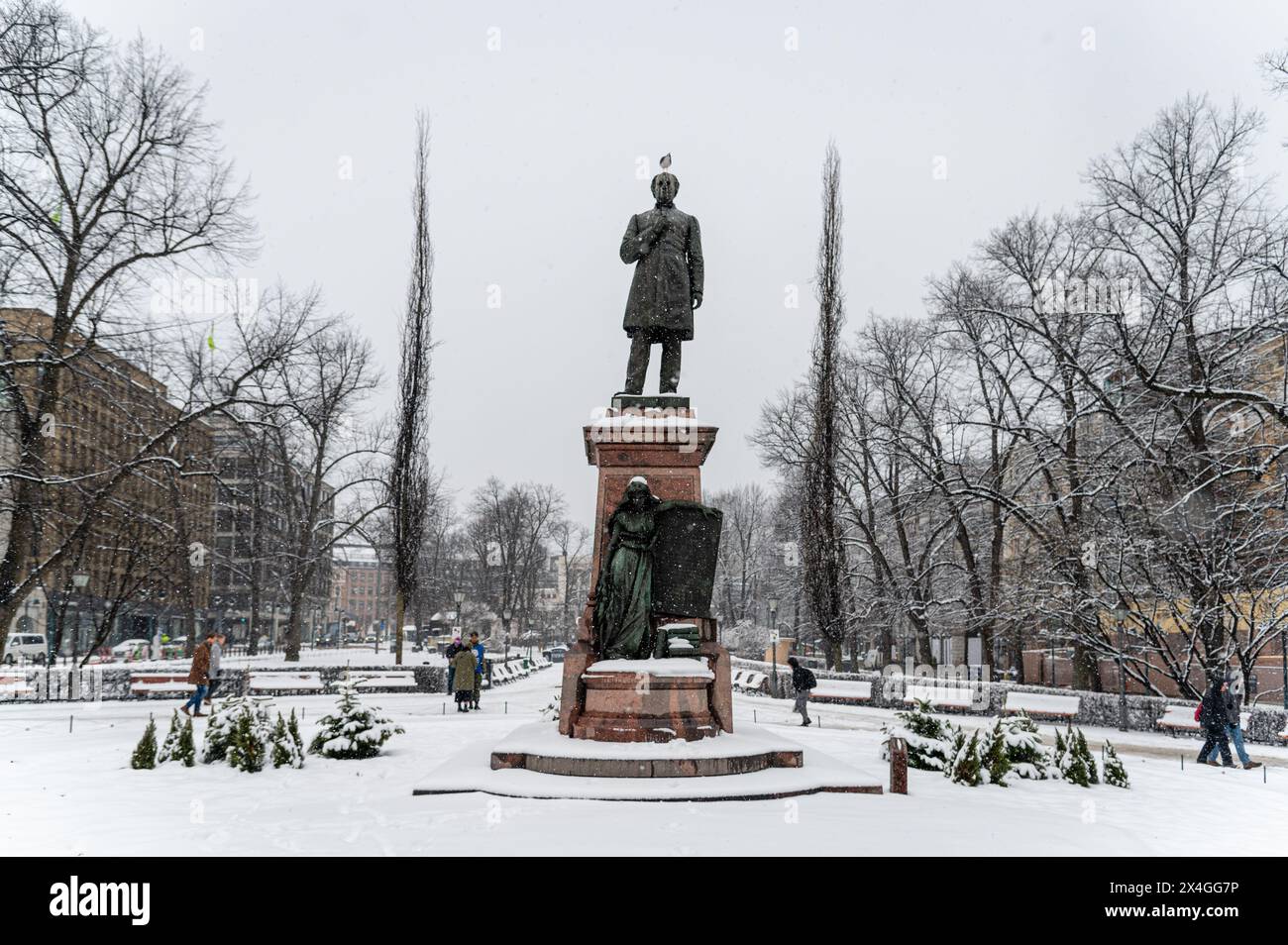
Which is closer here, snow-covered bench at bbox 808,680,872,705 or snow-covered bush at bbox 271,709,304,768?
snow-covered bush at bbox 271,709,304,768

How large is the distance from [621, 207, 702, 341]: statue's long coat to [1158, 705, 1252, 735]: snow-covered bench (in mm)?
14104

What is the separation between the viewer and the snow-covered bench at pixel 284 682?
81.3 feet

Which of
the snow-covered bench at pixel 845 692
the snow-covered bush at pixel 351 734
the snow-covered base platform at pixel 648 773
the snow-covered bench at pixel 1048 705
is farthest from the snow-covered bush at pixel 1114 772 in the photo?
the snow-covered bench at pixel 845 692

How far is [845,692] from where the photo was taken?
26.8 m

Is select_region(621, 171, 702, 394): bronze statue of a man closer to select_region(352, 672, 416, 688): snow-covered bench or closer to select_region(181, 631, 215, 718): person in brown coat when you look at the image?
select_region(181, 631, 215, 718): person in brown coat

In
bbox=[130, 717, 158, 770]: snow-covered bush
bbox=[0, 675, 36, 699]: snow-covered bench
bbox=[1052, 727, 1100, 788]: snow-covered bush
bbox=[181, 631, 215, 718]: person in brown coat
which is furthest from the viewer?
bbox=[0, 675, 36, 699]: snow-covered bench

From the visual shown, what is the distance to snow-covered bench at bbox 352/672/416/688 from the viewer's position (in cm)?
2697

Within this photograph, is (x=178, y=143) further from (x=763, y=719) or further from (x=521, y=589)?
(x=521, y=589)

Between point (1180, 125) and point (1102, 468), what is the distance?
25.1 feet

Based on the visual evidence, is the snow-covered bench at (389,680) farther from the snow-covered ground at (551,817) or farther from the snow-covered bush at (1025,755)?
the snow-covered bush at (1025,755)

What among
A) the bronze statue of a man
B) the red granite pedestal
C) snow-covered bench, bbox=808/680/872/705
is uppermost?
the bronze statue of a man

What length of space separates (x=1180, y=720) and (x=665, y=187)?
50.5ft

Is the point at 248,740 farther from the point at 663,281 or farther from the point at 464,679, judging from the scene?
the point at 464,679

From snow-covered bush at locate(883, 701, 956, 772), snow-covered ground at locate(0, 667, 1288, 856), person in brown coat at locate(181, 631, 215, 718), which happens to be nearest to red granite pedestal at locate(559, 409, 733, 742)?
snow-covered ground at locate(0, 667, 1288, 856)
